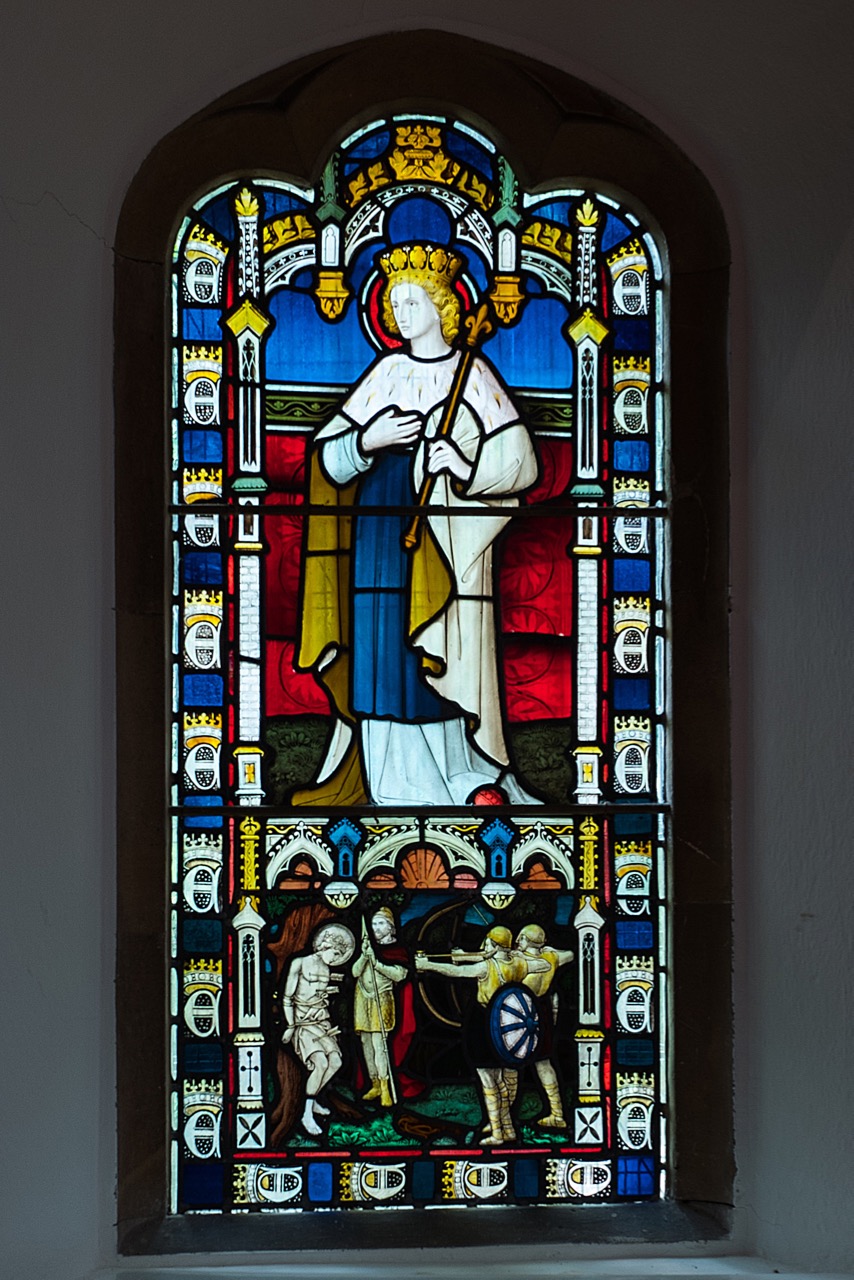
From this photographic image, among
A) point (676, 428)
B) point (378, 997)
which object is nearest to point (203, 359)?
point (676, 428)

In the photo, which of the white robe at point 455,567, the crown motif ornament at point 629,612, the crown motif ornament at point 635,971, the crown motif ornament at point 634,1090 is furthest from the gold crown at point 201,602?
the crown motif ornament at point 634,1090

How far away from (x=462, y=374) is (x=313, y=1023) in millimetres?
1567

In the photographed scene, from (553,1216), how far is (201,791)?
1267 millimetres

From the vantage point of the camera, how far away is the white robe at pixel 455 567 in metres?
3.31

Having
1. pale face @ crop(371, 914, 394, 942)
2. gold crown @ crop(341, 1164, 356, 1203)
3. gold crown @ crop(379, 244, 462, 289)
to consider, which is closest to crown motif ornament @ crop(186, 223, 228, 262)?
gold crown @ crop(379, 244, 462, 289)

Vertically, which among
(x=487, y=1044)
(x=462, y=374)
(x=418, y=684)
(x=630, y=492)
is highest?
(x=462, y=374)

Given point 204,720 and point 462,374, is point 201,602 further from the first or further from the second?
point 462,374

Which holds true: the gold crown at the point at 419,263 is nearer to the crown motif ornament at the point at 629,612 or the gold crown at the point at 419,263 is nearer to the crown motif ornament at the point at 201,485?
the crown motif ornament at the point at 201,485

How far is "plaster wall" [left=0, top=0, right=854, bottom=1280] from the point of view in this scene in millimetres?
3094

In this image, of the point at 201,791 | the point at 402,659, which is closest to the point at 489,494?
the point at 402,659

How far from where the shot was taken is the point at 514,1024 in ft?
10.7

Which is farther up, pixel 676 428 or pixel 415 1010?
pixel 676 428

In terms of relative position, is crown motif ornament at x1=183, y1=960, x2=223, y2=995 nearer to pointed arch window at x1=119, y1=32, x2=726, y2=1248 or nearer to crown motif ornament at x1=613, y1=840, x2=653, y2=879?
pointed arch window at x1=119, y1=32, x2=726, y2=1248

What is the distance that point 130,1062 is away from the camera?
3152 mm
